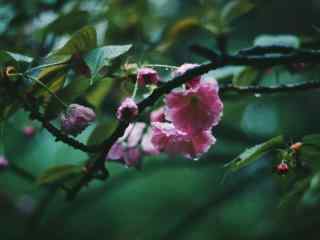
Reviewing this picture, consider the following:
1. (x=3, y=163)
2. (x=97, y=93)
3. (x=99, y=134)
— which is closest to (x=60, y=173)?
(x=99, y=134)

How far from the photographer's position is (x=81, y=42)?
152 cm

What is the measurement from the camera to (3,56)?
1.47 m

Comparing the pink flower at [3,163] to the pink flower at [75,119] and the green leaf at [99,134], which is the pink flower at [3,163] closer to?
the green leaf at [99,134]

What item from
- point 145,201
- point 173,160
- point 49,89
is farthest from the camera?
point 145,201

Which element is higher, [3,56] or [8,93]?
[3,56]

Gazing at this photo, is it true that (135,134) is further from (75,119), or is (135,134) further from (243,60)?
(243,60)

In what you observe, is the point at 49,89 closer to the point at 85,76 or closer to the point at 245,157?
Result: the point at 85,76

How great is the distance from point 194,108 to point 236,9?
0.82 metres

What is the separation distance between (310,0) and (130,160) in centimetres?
269

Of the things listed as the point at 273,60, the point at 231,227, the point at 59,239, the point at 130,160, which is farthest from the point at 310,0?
the point at 273,60

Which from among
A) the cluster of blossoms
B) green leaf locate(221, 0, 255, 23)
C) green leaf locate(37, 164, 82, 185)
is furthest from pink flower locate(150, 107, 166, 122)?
green leaf locate(221, 0, 255, 23)

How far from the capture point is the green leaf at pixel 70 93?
161 cm

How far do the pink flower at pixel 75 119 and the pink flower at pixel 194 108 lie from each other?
18 centimetres

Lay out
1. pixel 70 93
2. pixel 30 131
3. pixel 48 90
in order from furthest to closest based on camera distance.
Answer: pixel 30 131
pixel 70 93
pixel 48 90
